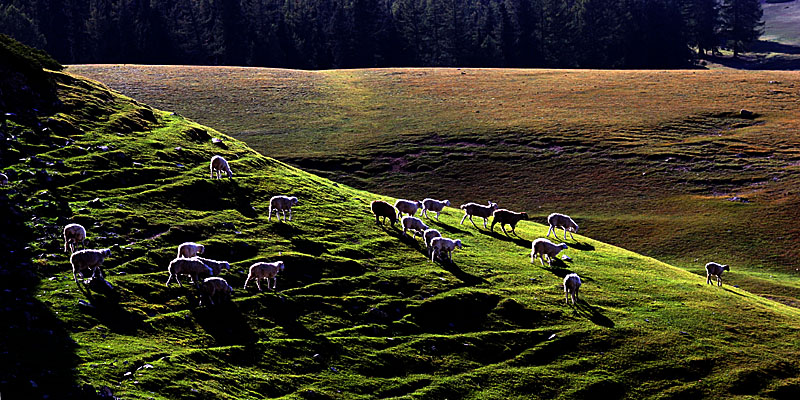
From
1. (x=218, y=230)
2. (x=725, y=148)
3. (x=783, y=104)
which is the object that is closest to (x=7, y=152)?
(x=218, y=230)

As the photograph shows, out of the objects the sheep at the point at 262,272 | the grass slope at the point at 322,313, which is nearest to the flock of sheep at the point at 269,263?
the sheep at the point at 262,272

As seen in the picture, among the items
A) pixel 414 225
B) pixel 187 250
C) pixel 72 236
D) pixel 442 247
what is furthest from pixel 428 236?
pixel 72 236

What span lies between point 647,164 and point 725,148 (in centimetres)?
1048

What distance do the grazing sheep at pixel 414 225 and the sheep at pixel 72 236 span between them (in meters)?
15.0

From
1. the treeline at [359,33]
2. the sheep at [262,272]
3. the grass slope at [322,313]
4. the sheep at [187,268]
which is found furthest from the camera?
the treeline at [359,33]

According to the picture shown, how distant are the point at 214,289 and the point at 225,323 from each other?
1.39 metres

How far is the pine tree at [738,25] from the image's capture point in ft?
603

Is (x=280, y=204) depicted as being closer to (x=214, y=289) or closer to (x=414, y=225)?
(x=414, y=225)

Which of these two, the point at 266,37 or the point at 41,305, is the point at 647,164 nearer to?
the point at 41,305

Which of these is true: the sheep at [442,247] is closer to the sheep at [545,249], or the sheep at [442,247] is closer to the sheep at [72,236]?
the sheep at [545,249]

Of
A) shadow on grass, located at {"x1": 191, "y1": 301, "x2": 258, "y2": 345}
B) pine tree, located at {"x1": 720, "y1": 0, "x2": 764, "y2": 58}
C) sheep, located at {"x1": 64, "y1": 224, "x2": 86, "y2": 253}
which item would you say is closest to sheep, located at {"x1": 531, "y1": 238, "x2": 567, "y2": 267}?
shadow on grass, located at {"x1": 191, "y1": 301, "x2": 258, "y2": 345}

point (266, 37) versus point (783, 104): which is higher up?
point (266, 37)

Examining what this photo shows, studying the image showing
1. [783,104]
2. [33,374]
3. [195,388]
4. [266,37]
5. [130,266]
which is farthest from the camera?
[266,37]

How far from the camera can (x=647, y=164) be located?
7200 centimetres
